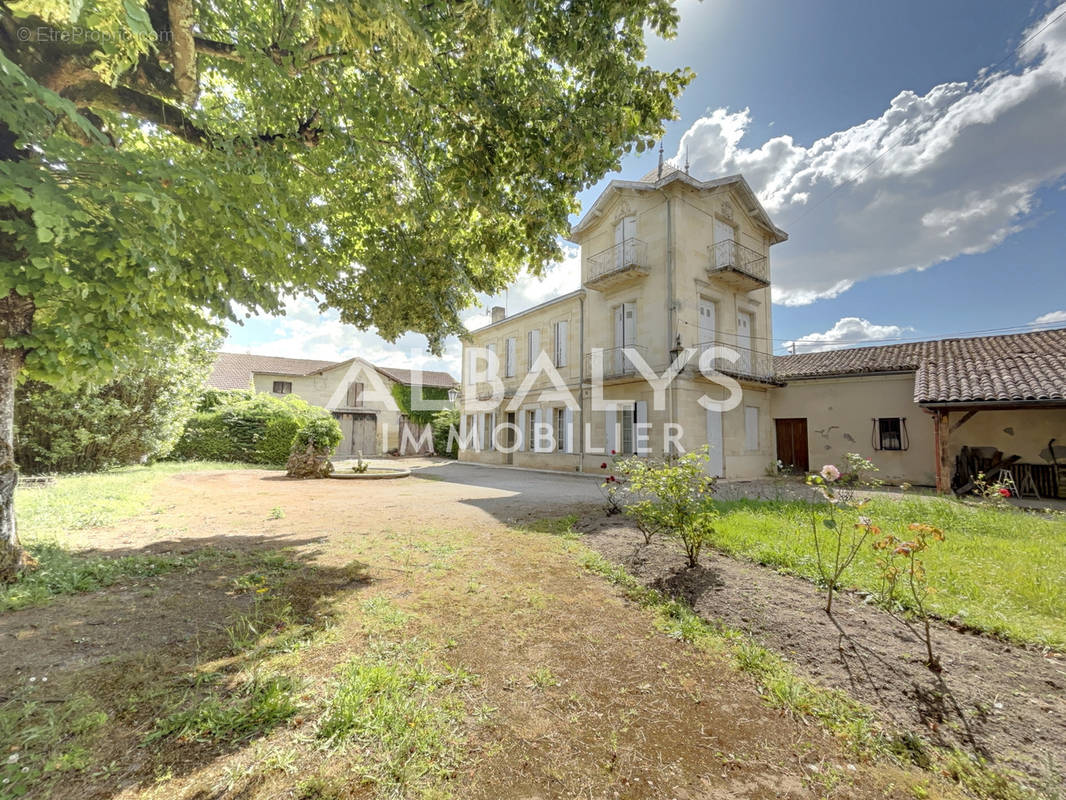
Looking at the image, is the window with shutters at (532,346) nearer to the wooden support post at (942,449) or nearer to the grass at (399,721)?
the wooden support post at (942,449)

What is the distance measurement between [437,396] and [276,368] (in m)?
11.1

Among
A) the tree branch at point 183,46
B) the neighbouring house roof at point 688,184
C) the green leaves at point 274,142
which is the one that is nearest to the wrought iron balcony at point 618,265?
the neighbouring house roof at point 688,184

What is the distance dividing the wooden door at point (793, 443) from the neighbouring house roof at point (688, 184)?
21.9ft

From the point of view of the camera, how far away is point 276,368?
93.9ft

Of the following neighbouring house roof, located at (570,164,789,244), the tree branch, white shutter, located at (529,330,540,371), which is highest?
neighbouring house roof, located at (570,164,789,244)

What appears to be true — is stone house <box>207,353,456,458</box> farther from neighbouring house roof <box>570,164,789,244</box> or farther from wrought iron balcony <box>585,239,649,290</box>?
neighbouring house roof <box>570,164,789,244</box>

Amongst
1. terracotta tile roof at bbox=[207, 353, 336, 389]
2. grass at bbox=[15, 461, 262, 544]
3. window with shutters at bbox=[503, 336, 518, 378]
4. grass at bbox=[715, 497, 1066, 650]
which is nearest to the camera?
grass at bbox=[715, 497, 1066, 650]

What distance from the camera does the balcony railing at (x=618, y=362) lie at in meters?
13.2

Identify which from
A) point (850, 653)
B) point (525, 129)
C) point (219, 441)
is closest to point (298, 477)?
point (219, 441)

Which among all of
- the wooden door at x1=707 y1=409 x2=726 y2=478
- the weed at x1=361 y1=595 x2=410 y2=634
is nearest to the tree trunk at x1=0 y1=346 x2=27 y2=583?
the weed at x1=361 y1=595 x2=410 y2=634

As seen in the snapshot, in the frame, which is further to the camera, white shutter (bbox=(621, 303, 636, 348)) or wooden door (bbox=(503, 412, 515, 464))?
wooden door (bbox=(503, 412, 515, 464))

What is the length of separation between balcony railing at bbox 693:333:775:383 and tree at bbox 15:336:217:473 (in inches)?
552

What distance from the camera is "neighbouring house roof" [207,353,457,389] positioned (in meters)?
26.5

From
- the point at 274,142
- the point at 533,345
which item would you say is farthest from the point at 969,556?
the point at 533,345
